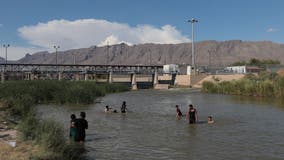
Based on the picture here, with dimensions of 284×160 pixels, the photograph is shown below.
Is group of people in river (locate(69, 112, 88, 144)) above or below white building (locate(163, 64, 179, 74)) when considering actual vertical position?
below

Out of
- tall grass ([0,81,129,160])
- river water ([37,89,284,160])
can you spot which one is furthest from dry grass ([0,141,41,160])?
river water ([37,89,284,160])

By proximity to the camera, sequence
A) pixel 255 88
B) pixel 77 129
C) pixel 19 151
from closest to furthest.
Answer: pixel 19 151, pixel 77 129, pixel 255 88

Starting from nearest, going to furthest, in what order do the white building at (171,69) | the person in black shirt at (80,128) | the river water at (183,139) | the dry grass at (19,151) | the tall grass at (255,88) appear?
the dry grass at (19,151)
the river water at (183,139)
the person in black shirt at (80,128)
the tall grass at (255,88)
the white building at (171,69)

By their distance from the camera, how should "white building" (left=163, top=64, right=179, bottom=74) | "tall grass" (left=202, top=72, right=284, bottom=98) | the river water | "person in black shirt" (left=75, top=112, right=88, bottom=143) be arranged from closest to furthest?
1. the river water
2. "person in black shirt" (left=75, top=112, right=88, bottom=143)
3. "tall grass" (left=202, top=72, right=284, bottom=98)
4. "white building" (left=163, top=64, right=179, bottom=74)

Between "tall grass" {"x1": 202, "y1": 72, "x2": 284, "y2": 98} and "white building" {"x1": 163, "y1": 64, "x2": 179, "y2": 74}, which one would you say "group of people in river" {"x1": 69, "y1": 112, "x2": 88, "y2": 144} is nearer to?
"tall grass" {"x1": 202, "y1": 72, "x2": 284, "y2": 98}

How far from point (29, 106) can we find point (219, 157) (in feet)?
45.7

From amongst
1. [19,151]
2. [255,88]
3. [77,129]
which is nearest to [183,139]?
[77,129]

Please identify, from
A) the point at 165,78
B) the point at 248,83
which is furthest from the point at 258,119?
the point at 165,78

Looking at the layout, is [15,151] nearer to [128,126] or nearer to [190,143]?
[190,143]

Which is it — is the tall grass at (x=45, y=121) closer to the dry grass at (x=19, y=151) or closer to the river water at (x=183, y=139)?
the dry grass at (x=19, y=151)

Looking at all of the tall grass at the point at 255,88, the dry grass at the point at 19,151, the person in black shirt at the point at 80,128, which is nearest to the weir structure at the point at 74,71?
the tall grass at the point at 255,88

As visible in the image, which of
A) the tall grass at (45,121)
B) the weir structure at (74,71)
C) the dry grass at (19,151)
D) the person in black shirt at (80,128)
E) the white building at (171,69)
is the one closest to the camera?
the dry grass at (19,151)

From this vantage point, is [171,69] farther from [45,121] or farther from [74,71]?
[45,121]

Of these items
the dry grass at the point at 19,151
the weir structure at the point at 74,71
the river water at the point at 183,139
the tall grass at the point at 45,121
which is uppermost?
the weir structure at the point at 74,71
